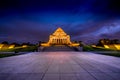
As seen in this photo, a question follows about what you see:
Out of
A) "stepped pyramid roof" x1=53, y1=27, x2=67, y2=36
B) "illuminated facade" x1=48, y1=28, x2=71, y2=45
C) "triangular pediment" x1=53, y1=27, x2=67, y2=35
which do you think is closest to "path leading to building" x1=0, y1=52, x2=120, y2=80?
"illuminated facade" x1=48, y1=28, x2=71, y2=45

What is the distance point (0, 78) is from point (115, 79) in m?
5.10

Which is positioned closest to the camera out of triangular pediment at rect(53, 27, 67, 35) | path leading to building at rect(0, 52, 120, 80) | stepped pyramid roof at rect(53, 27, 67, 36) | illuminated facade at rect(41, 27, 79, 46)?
path leading to building at rect(0, 52, 120, 80)

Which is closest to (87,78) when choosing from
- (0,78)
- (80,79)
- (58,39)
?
(80,79)

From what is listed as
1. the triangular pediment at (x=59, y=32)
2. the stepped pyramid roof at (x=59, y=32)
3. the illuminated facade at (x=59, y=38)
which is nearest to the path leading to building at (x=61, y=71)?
the illuminated facade at (x=59, y=38)

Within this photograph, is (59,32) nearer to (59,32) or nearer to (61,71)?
(59,32)

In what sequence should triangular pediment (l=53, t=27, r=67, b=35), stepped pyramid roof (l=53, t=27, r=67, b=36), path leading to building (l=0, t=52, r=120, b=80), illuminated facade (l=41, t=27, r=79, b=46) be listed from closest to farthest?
path leading to building (l=0, t=52, r=120, b=80) → illuminated facade (l=41, t=27, r=79, b=46) → stepped pyramid roof (l=53, t=27, r=67, b=36) → triangular pediment (l=53, t=27, r=67, b=35)

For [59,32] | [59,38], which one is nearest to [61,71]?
[59,38]

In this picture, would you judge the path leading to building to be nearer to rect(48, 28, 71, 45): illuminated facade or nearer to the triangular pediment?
rect(48, 28, 71, 45): illuminated facade

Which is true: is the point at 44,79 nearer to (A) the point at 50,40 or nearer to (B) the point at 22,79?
(B) the point at 22,79

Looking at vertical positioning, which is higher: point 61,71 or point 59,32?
point 59,32

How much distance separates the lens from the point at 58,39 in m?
75.9

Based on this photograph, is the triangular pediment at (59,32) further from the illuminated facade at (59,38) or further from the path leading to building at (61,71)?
the path leading to building at (61,71)

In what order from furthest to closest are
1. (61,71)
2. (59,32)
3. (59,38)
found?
1. (59,32)
2. (59,38)
3. (61,71)

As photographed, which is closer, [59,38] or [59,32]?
[59,38]
